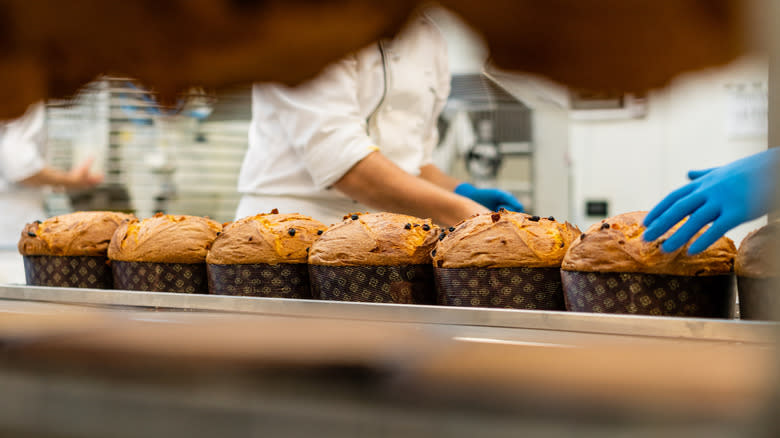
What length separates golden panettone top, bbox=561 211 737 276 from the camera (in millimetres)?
823

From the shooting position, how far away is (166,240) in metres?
1.19

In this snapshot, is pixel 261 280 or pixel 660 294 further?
pixel 261 280

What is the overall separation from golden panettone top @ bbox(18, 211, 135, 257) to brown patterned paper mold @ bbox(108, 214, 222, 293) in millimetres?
94

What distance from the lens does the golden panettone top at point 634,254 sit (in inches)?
32.4

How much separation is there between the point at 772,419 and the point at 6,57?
1.24 feet

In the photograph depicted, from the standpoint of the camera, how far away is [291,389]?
1.29ft

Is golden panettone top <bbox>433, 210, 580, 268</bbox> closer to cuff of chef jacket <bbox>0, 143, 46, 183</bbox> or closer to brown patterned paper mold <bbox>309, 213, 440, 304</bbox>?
brown patterned paper mold <bbox>309, 213, 440, 304</bbox>

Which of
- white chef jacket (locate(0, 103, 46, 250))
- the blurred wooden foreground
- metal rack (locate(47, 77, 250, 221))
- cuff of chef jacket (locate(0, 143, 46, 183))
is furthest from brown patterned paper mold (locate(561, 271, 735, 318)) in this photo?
metal rack (locate(47, 77, 250, 221))

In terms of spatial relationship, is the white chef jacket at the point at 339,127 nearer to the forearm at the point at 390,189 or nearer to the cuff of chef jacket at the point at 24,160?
the forearm at the point at 390,189

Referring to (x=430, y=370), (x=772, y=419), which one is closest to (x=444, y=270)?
(x=430, y=370)

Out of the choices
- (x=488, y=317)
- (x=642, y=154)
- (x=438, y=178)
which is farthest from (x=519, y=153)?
(x=488, y=317)

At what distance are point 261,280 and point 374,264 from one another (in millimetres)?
201

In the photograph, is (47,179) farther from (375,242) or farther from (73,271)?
(375,242)

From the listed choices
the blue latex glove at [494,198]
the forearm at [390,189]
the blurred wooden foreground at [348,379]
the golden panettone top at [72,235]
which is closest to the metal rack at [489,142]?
the blue latex glove at [494,198]
